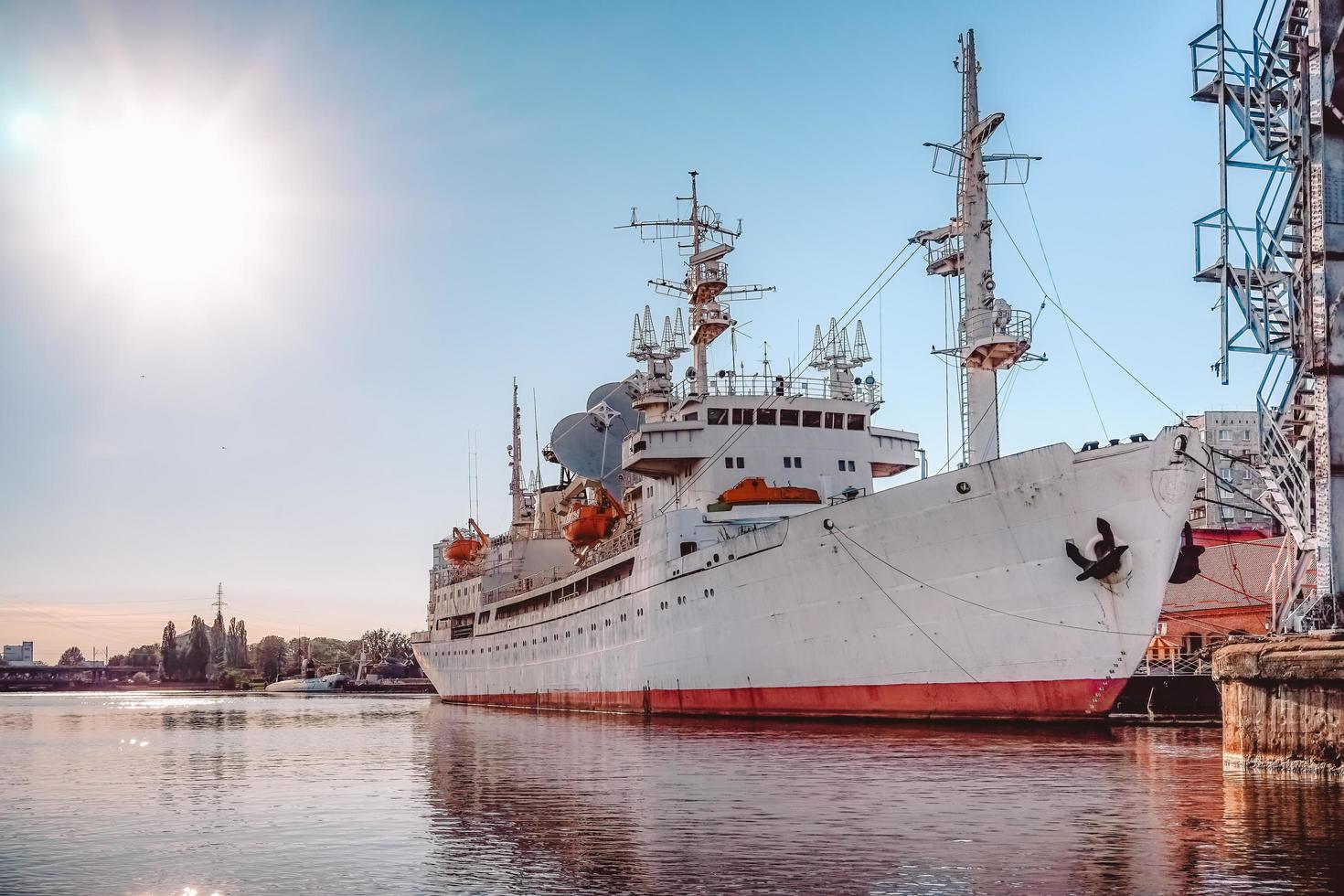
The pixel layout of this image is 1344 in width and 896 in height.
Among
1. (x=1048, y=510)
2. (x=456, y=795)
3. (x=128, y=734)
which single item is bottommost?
(x=128, y=734)

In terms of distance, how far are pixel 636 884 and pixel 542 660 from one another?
36.8m

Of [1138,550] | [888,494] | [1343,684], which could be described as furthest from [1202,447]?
[1343,684]

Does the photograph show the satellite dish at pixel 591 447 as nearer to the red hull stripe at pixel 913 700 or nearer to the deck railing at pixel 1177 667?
the red hull stripe at pixel 913 700

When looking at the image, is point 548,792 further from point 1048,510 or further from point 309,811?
point 1048,510

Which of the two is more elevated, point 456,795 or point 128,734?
point 456,795

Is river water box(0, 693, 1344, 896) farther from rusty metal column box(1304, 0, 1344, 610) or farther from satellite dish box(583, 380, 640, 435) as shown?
satellite dish box(583, 380, 640, 435)

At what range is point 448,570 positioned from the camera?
6675cm

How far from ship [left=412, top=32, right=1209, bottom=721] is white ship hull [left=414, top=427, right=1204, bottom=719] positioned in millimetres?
43

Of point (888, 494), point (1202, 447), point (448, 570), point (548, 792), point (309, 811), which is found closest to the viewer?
point (309, 811)

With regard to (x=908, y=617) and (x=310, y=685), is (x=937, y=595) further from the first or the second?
(x=310, y=685)

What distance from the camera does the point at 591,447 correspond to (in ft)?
167

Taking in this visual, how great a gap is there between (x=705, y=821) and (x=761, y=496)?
1935 cm

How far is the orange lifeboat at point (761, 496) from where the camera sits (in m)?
32.3

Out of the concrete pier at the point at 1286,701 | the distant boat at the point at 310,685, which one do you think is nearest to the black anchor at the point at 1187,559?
the concrete pier at the point at 1286,701
